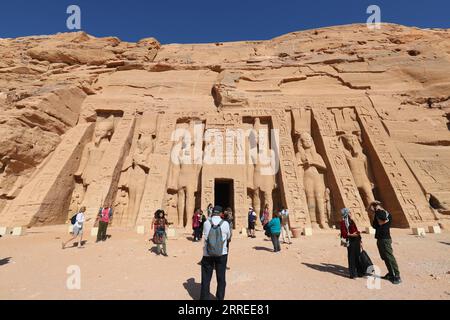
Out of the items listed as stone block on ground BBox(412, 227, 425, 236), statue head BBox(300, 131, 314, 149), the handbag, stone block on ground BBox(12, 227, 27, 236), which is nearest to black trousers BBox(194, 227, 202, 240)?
the handbag

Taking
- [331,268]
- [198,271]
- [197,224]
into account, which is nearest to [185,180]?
[197,224]

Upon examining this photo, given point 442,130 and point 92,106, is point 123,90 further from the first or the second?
point 442,130

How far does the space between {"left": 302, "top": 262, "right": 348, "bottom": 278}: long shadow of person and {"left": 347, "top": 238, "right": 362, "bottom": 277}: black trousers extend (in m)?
0.19

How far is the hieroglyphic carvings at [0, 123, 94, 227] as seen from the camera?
10.6 m

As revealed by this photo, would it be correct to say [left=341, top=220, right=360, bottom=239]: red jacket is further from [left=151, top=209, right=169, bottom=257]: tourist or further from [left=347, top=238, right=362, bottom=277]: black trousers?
[left=151, top=209, right=169, bottom=257]: tourist

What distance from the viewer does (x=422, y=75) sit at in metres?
15.4

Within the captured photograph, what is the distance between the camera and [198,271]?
5328 mm

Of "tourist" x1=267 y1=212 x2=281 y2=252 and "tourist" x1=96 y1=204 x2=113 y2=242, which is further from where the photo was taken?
"tourist" x1=96 y1=204 x2=113 y2=242

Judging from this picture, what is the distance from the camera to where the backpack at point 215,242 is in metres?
3.59

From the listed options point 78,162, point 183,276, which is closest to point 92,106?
point 78,162

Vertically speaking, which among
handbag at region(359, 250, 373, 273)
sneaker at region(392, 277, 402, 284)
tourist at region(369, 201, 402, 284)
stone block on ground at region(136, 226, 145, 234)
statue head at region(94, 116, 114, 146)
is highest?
statue head at region(94, 116, 114, 146)

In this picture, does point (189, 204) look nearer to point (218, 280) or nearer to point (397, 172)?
point (218, 280)

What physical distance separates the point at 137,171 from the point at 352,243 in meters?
10.2

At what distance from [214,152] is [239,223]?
368 cm
